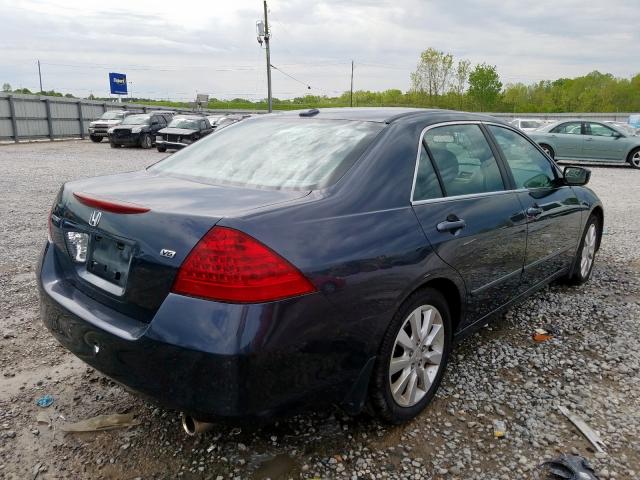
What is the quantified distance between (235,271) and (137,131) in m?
23.1

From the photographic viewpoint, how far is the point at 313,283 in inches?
78.0

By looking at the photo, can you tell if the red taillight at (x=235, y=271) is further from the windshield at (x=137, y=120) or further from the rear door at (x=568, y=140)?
the windshield at (x=137, y=120)

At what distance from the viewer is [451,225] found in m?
2.71

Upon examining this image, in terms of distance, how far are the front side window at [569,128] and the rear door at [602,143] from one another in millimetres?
242

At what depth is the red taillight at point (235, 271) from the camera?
A: 1869 millimetres

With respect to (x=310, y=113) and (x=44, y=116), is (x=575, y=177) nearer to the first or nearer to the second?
(x=310, y=113)

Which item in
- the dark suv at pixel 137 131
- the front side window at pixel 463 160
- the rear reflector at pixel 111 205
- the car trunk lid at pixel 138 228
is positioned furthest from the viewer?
the dark suv at pixel 137 131

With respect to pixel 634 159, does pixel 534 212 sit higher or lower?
higher

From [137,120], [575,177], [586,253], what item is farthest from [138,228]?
[137,120]

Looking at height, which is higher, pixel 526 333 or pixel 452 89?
pixel 452 89

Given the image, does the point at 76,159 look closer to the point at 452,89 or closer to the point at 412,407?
the point at 412,407

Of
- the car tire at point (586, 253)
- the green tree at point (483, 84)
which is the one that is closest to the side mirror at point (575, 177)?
the car tire at point (586, 253)

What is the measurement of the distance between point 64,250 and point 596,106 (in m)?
71.9

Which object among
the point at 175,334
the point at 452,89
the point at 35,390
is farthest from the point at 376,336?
the point at 452,89
